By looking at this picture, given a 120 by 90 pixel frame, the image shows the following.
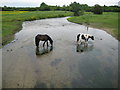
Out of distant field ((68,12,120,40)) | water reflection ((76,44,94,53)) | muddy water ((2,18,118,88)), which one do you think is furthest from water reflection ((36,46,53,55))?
distant field ((68,12,120,40))

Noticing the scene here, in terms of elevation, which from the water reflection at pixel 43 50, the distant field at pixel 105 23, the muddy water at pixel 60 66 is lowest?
the muddy water at pixel 60 66

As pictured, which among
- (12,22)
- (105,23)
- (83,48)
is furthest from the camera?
(12,22)

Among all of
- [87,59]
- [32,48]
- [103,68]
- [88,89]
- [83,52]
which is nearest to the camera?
[88,89]

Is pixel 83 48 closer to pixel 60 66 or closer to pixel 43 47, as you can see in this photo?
pixel 43 47

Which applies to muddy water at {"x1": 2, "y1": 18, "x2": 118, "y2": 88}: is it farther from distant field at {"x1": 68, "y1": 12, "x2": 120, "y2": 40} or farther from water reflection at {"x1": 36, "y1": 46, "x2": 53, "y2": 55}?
distant field at {"x1": 68, "y1": 12, "x2": 120, "y2": 40}

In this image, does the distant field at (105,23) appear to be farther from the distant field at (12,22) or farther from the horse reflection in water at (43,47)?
the distant field at (12,22)

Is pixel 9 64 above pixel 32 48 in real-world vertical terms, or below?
below

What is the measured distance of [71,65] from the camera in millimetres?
8820

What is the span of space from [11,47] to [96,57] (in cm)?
822

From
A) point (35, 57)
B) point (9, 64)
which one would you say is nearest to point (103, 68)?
point (35, 57)

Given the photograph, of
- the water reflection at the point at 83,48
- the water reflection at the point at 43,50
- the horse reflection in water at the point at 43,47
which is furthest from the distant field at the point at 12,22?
the water reflection at the point at 83,48

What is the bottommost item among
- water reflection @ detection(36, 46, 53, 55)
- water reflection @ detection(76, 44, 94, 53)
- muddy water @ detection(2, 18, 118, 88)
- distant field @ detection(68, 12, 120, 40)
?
muddy water @ detection(2, 18, 118, 88)

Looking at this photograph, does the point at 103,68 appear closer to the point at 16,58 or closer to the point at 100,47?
the point at 100,47

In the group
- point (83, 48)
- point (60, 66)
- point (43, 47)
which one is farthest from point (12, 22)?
point (60, 66)
